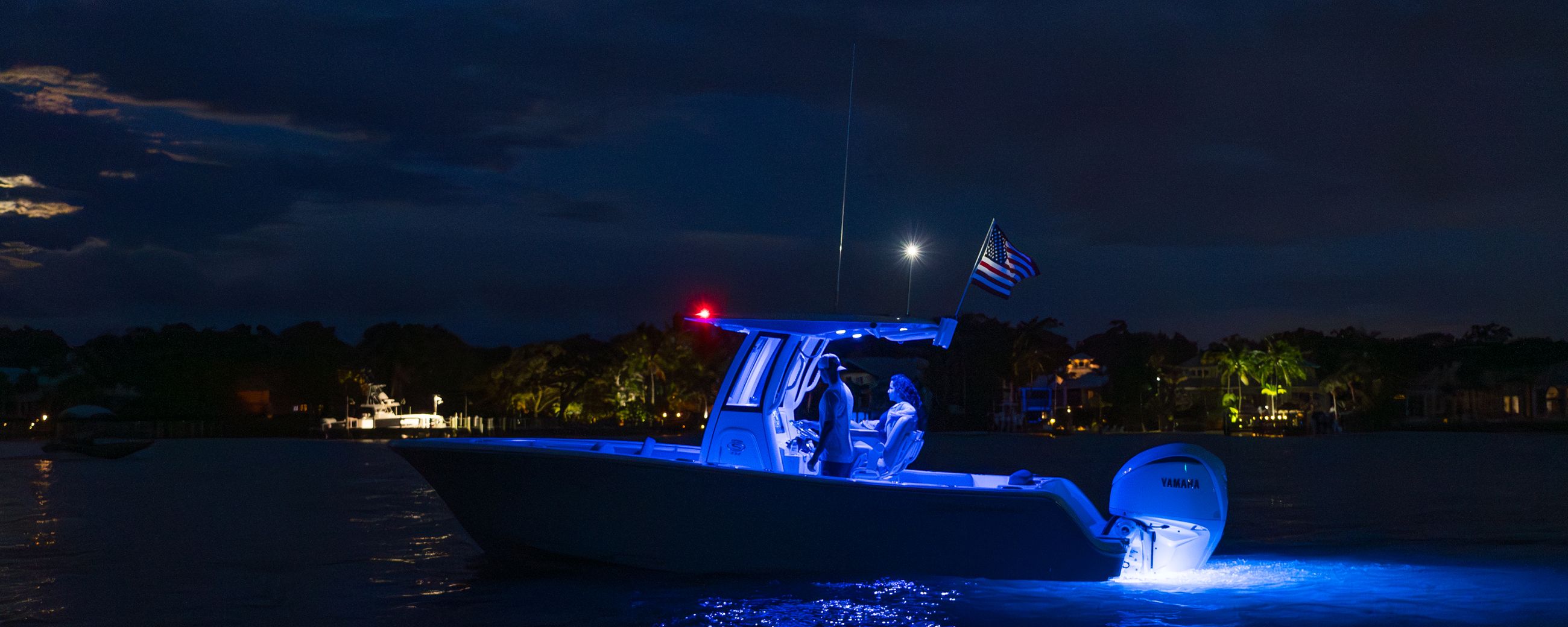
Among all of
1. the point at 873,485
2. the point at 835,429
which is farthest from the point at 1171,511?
the point at 835,429

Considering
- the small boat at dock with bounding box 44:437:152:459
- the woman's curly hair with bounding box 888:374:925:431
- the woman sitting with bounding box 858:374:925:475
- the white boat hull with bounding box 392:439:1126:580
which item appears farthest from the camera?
the small boat at dock with bounding box 44:437:152:459

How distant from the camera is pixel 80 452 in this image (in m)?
48.2

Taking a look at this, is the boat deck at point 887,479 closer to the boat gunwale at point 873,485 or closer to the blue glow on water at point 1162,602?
the boat gunwale at point 873,485

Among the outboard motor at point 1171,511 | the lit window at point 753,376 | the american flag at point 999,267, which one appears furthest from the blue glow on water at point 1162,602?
the american flag at point 999,267

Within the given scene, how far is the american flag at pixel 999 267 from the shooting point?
464 inches

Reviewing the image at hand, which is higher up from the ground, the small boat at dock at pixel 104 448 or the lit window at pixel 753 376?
the lit window at pixel 753 376

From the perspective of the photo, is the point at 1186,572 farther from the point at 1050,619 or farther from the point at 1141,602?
the point at 1050,619

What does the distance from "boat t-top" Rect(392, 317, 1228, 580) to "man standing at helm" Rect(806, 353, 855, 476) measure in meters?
0.25

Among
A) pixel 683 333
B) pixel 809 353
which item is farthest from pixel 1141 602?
pixel 683 333

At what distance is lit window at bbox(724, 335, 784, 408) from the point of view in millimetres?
11547

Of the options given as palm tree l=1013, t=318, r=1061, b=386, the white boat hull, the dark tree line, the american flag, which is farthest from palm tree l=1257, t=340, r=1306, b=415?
the white boat hull

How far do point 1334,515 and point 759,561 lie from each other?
12.7 m

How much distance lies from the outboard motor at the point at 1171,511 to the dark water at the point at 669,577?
1.30 ft

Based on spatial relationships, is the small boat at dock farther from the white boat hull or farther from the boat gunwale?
the boat gunwale
